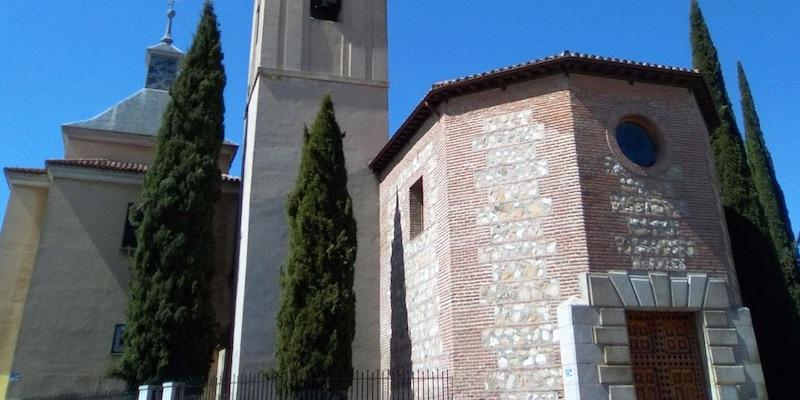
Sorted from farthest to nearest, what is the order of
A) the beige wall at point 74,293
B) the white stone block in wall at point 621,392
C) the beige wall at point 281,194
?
the beige wall at point 74,293 → the beige wall at point 281,194 → the white stone block in wall at point 621,392

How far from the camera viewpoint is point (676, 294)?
33.1ft

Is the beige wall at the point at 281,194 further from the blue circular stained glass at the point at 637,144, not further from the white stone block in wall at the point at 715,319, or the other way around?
the white stone block in wall at the point at 715,319

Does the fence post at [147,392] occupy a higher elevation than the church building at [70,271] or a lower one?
lower

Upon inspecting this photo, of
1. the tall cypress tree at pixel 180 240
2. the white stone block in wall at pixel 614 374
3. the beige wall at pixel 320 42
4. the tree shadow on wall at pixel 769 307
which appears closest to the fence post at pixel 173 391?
A: the tall cypress tree at pixel 180 240

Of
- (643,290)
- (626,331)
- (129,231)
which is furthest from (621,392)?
(129,231)

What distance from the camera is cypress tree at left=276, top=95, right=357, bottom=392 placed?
11430mm

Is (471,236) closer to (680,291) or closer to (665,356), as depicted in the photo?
(680,291)

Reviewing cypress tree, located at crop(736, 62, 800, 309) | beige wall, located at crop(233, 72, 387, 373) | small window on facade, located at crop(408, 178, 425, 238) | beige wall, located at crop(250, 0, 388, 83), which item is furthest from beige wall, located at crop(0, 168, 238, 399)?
cypress tree, located at crop(736, 62, 800, 309)

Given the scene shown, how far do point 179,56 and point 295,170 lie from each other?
12.5 meters

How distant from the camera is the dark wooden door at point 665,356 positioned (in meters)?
9.70

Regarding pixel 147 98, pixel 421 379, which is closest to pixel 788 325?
pixel 421 379

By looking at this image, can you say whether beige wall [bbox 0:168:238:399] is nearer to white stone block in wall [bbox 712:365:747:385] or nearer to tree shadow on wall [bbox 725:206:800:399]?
white stone block in wall [bbox 712:365:747:385]

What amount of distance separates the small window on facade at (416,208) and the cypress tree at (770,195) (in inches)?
344

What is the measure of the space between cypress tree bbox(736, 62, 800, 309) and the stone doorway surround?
6774 millimetres
